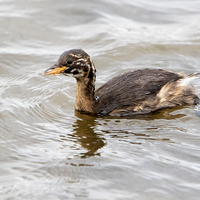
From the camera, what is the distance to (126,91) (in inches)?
249

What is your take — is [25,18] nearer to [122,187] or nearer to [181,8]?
[181,8]

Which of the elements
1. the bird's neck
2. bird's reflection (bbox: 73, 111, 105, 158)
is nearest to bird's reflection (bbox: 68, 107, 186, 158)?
bird's reflection (bbox: 73, 111, 105, 158)

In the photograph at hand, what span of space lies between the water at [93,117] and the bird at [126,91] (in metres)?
0.23

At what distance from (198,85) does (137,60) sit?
166 centimetres

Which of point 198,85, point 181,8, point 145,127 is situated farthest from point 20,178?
point 181,8

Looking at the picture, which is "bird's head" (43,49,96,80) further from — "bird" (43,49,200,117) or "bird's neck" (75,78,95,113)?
"bird's neck" (75,78,95,113)

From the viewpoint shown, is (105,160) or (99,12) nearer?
(105,160)

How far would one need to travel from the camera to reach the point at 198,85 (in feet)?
24.7

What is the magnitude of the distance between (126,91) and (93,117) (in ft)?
2.37

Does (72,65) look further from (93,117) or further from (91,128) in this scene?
(91,128)

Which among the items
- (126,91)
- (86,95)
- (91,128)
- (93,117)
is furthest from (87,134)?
(126,91)

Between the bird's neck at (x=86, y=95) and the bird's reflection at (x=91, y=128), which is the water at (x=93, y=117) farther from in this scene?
the bird's neck at (x=86, y=95)

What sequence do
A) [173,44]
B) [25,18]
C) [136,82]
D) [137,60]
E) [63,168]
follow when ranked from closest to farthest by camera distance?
[63,168] → [136,82] → [137,60] → [173,44] → [25,18]

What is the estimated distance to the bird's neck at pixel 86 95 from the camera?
643cm
